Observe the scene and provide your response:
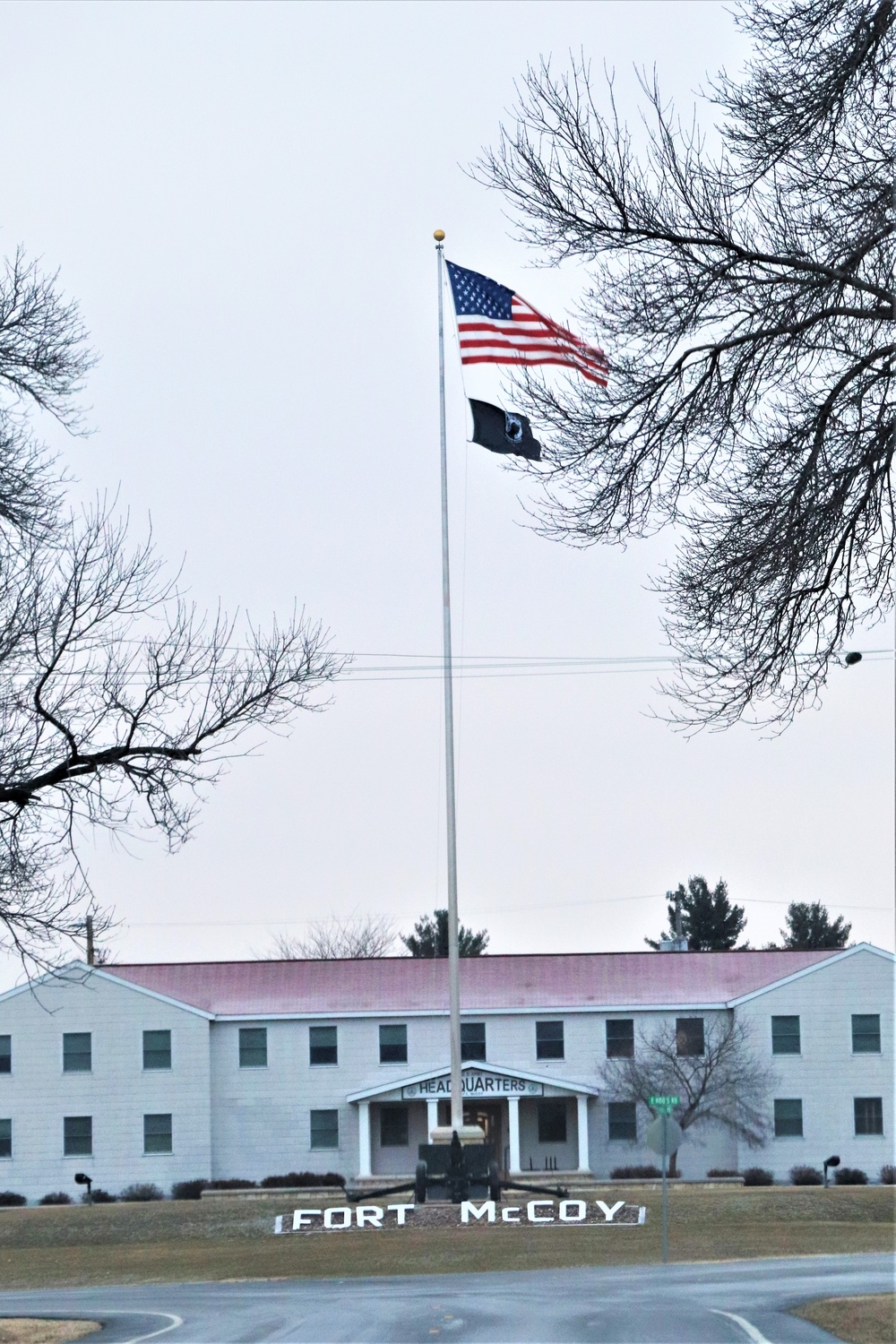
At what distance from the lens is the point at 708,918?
82500 millimetres

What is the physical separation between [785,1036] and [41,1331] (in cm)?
3503

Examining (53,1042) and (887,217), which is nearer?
(887,217)

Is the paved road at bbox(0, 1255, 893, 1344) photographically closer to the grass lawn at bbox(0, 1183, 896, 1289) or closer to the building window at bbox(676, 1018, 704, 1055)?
the grass lawn at bbox(0, 1183, 896, 1289)

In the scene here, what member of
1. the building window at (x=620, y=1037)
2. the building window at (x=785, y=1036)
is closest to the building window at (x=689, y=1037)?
the building window at (x=620, y=1037)

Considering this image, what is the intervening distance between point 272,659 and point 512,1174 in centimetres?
3583

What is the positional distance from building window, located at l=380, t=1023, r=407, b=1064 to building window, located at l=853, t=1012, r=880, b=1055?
42.1 ft

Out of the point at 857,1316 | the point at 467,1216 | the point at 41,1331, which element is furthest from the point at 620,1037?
the point at 857,1316

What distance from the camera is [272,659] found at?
15.7 metres

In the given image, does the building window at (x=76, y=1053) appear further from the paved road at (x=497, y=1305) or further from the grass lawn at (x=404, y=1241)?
the paved road at (x=497, y=1305)

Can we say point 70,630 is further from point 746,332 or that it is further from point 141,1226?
point 141,1226

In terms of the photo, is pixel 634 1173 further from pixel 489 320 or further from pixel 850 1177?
pixel 489 320

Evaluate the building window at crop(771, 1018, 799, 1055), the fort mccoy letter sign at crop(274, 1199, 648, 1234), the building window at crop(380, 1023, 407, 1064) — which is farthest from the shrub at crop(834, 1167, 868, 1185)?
the fort mccoy letter sign at crop(274, 1199, 648, 1234)

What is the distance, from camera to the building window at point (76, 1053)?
49.9 m

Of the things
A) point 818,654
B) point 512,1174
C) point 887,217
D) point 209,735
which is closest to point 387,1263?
point 209,735
